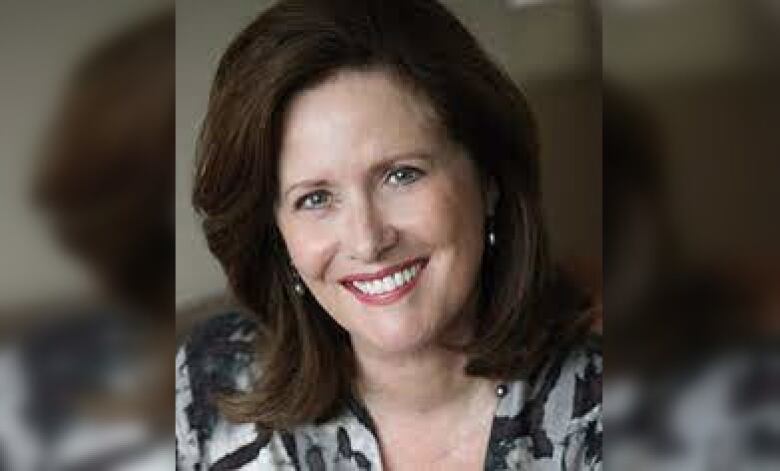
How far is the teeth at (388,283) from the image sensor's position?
727 mm

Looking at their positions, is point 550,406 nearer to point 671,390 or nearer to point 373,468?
point 373,468

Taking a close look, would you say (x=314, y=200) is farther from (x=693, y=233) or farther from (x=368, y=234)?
(x=693, y=233)

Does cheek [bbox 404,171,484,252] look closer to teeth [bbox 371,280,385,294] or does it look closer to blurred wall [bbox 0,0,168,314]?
teeth [bbox 371,280,385,294]

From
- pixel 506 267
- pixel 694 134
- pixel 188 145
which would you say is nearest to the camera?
pixel 694 134

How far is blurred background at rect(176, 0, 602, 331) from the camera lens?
25.5 inches

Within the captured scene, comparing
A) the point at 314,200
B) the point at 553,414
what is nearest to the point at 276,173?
the point at 314,200

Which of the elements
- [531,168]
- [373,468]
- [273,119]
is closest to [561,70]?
[531,168]

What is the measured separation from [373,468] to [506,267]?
7.0 inches

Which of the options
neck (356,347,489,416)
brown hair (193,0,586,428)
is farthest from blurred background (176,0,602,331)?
neck (356,347,489,416)

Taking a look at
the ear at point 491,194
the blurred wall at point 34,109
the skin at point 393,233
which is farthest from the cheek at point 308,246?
the blurred wall at point 34,109

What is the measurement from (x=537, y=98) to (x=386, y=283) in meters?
0.16

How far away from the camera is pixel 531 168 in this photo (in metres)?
0.73

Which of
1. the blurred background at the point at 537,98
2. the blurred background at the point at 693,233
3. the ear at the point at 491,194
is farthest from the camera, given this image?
the ear at the point at 491,194

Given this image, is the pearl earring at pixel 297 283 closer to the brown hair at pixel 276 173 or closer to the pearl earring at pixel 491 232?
the brown hair at pixel 276 173
